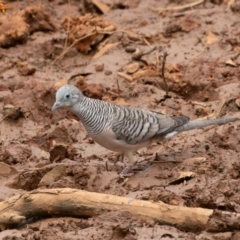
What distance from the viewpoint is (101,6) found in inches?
396

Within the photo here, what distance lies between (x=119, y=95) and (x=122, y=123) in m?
1.25

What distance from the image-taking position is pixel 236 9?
931 centimetres

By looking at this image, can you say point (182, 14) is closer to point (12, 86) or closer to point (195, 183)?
point (12, 86)

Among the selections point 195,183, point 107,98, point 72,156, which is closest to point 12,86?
point 107,98

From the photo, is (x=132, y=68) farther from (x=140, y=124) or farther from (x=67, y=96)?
(x=67, y=96)

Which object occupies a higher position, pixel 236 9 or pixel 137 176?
pixel 236 9

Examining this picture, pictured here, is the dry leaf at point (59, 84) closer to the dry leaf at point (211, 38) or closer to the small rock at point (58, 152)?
the small rock at point (58, 152)

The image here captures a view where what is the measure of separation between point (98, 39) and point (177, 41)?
0.83m

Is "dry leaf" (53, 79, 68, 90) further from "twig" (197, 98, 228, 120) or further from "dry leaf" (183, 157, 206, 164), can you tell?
"dry leaf" (183, 157, 206, 164)

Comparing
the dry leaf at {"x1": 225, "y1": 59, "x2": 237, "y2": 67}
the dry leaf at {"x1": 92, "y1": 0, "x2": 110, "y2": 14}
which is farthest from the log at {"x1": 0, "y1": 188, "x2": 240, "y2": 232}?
the dry leaf at {"x1": 92, "y1": 0, "x2": 110, "y2": 14}

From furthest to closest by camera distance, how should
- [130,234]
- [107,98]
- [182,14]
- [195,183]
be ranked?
[182,14] < [107,98] < [195,183] < [130,234]

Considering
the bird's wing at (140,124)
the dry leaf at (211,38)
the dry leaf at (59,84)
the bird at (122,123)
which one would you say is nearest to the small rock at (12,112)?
the dry leaf at (59,84)

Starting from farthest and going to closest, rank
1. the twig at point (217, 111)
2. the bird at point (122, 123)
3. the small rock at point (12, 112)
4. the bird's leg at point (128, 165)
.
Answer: the small rock at point (12, 112)
the twig at point (217, 111)
the bird at point (122, 123)
the bird's leg at point (128, 165)

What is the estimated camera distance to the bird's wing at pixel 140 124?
6668 mm
